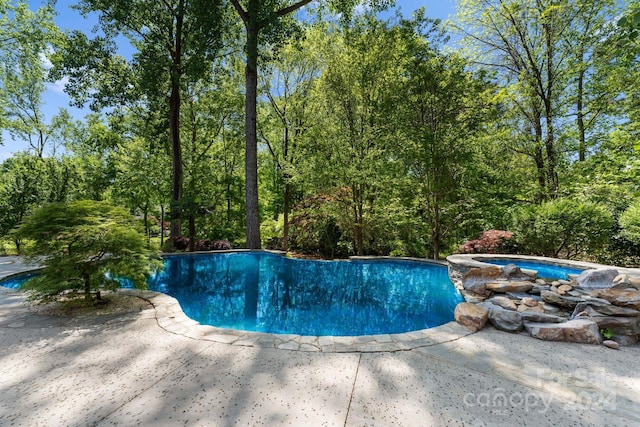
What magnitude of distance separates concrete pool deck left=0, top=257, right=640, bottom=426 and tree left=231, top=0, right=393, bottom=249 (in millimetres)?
6678

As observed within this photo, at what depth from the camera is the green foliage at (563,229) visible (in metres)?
6.66

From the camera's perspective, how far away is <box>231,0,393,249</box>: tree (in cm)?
799

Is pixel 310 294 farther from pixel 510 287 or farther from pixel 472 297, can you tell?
pixel 510 287

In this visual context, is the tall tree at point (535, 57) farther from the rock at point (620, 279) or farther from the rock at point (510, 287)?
the rock at point (510, 287)

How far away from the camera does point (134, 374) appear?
206 centimetres

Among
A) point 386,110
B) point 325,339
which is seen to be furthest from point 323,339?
point 386,110

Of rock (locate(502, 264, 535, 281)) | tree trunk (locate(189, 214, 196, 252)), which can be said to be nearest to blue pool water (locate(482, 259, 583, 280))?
rock (locate(502, 264, 535, 281))

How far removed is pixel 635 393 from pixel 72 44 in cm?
1423

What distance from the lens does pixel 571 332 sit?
2.76 m

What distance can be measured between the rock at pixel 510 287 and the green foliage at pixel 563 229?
4214mm

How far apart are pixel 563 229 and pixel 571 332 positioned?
18.7 feet

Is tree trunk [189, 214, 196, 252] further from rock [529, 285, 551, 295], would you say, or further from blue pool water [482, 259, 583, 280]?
rock [529, 285, 551, 295]

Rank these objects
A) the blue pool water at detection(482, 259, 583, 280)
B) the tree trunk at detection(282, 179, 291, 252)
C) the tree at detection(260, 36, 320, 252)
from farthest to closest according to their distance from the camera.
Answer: the tree trunk at detection(282, 179, 291, 252)
the tree at detection(260, 36, 320, 252)
the blue pool water at detection(482, 259, 583, 280)

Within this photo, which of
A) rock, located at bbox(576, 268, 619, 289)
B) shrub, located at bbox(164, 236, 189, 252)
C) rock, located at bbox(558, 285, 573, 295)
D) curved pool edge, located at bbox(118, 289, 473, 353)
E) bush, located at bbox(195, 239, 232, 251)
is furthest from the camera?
bush, located at bbox(195, 239, 232, 251)
